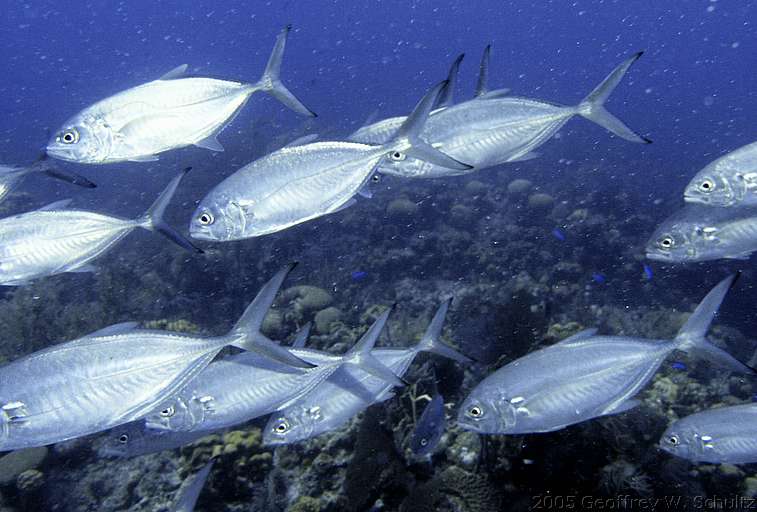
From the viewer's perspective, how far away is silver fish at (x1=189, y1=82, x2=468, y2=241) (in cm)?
295

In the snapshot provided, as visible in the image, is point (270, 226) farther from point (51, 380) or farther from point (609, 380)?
point (609, 380)

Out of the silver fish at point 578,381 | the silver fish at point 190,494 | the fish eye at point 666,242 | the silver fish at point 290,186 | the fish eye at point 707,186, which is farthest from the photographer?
the fish eye at point 666,242

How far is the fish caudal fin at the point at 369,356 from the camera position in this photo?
2969 millimetres

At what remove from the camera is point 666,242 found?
13.3ft

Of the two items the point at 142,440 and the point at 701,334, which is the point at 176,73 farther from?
the point at 701,334

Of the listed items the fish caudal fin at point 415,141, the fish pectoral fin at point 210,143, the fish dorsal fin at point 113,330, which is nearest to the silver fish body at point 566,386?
the fish caudal fin at point 415,141

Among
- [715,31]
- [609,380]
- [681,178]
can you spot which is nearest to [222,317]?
[609,380]

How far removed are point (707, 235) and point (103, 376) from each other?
14.8 ft

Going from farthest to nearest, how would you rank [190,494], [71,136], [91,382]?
[71,136] < [190,494] < [91,382]

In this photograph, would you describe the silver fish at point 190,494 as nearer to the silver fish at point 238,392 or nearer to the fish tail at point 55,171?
the silver fish at point 238,392

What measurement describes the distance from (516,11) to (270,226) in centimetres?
16736

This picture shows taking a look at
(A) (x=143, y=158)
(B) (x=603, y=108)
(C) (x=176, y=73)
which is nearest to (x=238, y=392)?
(A) (x=143, y=158)

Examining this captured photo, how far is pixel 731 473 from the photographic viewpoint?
433 centimetres

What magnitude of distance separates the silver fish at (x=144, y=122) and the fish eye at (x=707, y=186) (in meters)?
3.10
